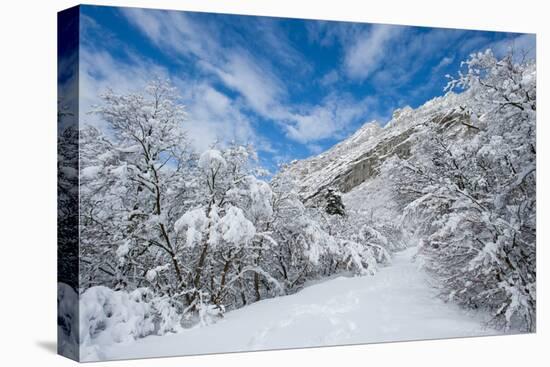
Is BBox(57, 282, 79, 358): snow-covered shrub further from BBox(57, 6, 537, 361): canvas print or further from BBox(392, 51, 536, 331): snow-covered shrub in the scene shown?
BBox(392, 51, 536, 331): snow-covered shrub

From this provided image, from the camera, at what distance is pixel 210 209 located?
7484 mm

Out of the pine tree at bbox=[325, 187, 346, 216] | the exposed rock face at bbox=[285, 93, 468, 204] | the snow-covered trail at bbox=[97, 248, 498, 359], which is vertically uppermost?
the exposed rock face at bbox=[285, 93, 468, 204]

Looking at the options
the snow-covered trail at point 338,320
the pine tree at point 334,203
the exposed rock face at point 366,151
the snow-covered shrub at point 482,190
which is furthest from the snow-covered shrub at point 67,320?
the snow-covered shrub at point 482,190

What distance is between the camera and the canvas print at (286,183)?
22.3 ft

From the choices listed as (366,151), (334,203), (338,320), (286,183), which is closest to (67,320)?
(286,183)

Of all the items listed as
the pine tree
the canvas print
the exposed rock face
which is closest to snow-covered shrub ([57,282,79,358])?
the canvas print

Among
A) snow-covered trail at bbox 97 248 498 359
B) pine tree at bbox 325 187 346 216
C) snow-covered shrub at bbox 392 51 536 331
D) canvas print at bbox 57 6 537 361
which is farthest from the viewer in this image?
snow-covered shrub at bbox 392 51 536 331

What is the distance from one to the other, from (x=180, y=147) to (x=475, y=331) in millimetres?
4466

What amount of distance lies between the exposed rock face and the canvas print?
23 mm

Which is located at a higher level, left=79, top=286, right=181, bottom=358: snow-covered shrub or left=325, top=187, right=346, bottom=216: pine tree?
left=325, top=187, right=346, bottom=216: pine tree

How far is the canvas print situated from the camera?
22.3 ft

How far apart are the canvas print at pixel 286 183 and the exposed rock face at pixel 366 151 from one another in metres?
0.02

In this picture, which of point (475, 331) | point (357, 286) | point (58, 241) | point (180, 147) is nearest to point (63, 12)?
point (180, 147)

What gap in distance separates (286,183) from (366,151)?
3.90 ft
